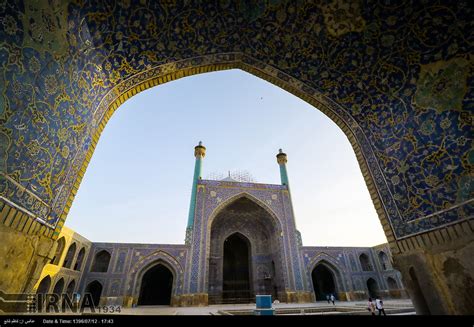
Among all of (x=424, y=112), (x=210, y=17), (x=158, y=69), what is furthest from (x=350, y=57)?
(x=158, y=69)

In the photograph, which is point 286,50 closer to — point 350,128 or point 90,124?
point 350,128

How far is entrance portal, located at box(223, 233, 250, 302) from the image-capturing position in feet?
51.9

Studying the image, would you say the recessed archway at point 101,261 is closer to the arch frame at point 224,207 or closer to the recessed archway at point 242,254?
the arch frame at point 224,207

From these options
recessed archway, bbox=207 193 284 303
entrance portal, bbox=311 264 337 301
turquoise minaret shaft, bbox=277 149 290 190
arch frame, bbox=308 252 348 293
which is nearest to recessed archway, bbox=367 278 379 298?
entrance portal, bbox=311 264 337 301

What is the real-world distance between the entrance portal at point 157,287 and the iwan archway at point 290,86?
18005 millimetres

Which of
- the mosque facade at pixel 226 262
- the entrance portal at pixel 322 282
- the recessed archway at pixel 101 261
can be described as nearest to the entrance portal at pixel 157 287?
the mosque facade at pixel 226 262

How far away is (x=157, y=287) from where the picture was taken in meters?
18.6

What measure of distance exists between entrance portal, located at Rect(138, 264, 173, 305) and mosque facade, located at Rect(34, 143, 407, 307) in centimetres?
7

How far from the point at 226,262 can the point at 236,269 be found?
95cm

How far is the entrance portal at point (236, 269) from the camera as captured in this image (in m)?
15.8

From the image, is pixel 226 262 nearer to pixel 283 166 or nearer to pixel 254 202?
pixel 254 202

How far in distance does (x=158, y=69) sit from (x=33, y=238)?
257 cm

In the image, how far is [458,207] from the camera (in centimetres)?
222

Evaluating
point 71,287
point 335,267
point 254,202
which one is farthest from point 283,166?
point 71,287
